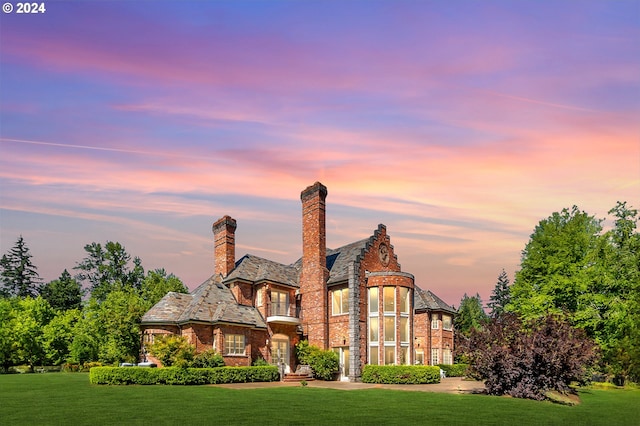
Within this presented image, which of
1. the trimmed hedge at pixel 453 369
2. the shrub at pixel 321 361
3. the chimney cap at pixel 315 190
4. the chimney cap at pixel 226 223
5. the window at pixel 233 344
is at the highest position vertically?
the chimney cap at pixel 315 190

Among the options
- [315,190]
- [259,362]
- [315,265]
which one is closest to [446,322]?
[315,265]

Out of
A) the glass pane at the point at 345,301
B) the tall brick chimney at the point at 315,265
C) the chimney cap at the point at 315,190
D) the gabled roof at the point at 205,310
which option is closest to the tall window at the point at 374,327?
the glass pane at the point at 345,301

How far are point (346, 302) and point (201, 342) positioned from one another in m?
9.64

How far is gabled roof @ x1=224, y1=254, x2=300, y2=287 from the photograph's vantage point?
127 feet

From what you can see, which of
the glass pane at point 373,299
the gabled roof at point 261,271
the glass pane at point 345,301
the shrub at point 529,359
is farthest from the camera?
the gabled roof at point 261,271

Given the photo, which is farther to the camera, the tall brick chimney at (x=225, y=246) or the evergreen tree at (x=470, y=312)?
the evergreen tree at (x=470, y=312)

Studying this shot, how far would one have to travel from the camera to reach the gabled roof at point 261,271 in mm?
38625

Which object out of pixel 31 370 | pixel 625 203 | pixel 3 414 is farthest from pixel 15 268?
pixel 625 203

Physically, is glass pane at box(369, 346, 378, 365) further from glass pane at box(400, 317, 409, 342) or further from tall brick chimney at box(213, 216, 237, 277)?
tall brick chimney at box(213, 216, 237, 277)

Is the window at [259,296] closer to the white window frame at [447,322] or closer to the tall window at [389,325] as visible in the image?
the tall window at [389,325]

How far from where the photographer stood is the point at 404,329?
3653 cm

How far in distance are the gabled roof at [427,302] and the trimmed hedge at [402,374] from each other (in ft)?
33.6

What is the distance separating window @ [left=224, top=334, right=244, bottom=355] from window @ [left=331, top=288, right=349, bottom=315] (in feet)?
21.5

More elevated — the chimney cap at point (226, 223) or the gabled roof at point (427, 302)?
the chimney cap at point (226, 223)
